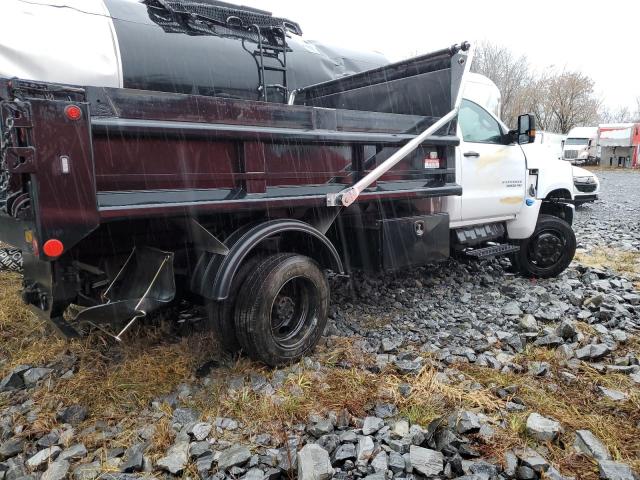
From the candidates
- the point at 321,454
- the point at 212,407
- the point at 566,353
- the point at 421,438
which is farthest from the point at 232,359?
the point at 566,353

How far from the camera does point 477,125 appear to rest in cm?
529

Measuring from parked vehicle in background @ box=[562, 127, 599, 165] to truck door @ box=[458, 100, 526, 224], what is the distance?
3155 centimetres

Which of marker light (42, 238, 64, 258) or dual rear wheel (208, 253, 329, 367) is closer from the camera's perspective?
marker light (42, 238, 64, 258)

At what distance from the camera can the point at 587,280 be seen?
5.72 metres

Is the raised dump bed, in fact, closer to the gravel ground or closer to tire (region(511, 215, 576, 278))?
the gravel ground

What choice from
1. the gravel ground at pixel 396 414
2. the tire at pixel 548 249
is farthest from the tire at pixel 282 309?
the tire at pixel 548 249

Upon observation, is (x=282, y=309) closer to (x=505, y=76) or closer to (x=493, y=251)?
(x=493, y=251)

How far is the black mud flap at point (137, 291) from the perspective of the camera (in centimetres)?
287

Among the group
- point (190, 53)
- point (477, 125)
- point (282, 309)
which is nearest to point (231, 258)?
point (282, 309)

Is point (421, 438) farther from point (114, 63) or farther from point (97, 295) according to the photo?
point (114, 63)

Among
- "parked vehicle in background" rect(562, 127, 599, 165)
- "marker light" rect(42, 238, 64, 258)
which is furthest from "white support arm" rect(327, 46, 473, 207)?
"parked vehicle in background" rect(562, 127, 599, 165)

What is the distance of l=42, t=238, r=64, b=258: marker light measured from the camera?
245 cm

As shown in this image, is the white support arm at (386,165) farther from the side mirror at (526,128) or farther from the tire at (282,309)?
the side mirror at (526,128)

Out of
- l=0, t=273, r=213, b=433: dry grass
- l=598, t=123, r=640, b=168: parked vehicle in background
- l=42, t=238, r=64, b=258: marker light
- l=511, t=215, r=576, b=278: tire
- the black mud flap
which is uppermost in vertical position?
l=598, t=123, r=640, b=168: parked vehicle in background
